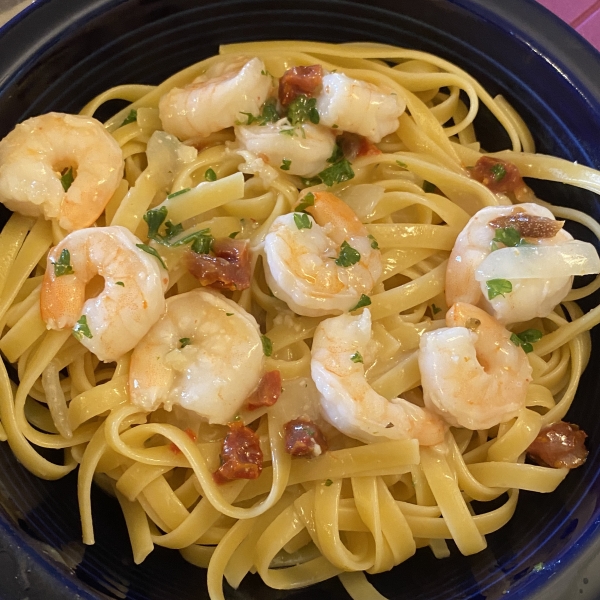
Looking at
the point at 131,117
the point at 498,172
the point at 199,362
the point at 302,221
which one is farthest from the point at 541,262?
the point at 131,117

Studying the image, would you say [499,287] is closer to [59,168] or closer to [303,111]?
[303,111]

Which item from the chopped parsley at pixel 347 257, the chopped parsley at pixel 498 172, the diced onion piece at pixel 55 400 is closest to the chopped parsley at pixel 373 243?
the chopped parsley at pixel 347 257

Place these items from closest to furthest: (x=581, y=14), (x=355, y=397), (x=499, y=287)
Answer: (x=355, y=397), (x=499, y=287), (x=581, y=14)

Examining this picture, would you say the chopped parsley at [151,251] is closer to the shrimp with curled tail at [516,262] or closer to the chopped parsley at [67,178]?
the chopped parsley at [67,178]

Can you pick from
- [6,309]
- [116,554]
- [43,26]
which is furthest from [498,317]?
[43,26]

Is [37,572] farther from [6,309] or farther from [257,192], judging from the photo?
[257,192]

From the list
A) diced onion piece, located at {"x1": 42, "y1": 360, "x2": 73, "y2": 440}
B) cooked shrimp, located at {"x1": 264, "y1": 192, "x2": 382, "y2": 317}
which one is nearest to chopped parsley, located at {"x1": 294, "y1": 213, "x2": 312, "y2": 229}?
cooked shrimp, located at {"x1": 264, "y1": 192, "x2": 382, "y2": 317}

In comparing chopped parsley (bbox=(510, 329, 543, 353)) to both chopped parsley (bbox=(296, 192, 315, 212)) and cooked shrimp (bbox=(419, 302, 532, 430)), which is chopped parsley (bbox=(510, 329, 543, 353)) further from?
chopped parsley (bbox=(296, 192, 315, 212))
